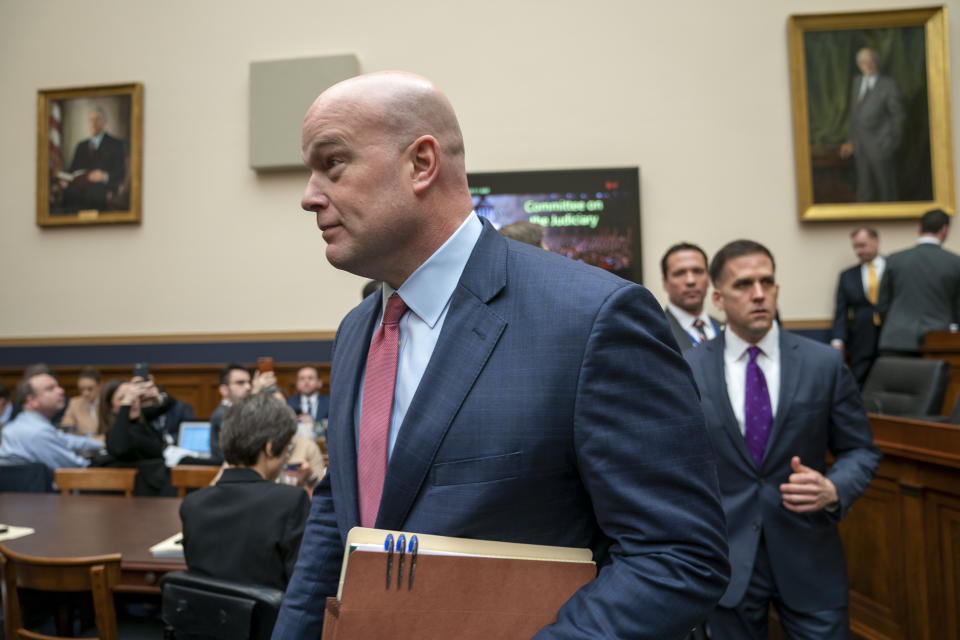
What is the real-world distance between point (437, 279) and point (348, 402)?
0.80 ft

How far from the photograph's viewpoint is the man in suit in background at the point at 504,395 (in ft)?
2.94

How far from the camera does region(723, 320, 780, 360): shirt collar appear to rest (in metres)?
2.45

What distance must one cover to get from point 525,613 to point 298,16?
26.9 feet

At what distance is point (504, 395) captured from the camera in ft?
3.10

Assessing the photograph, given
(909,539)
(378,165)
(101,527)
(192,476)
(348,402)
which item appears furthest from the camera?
(192,476)

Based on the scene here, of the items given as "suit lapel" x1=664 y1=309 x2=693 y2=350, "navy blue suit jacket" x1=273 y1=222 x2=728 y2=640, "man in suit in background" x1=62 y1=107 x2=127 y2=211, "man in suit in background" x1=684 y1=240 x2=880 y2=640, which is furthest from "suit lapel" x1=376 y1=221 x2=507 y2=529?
"man in suit in background" x1=62 y1=107 x2=127 y2=211

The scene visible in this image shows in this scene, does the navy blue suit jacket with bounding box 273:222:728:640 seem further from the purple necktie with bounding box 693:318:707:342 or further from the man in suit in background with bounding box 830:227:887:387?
the man in suit in background with bounding box 830:227:887:387

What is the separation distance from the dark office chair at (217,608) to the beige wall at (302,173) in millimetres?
5854

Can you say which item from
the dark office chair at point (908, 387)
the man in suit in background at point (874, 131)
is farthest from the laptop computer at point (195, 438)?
the man in suit in background at point (874, 131)

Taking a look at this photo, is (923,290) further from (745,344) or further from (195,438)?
(195,438)

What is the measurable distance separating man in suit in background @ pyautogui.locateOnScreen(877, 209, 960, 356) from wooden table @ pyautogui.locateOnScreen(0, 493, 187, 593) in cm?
570

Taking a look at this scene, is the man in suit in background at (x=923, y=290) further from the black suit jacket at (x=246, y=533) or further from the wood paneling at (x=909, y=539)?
the black suit jacket at (x=246, y=533)

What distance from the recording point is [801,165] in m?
7.21

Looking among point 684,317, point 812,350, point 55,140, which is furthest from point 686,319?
point 55,140
